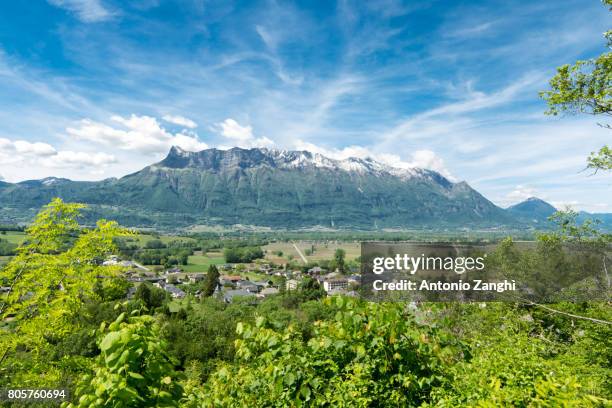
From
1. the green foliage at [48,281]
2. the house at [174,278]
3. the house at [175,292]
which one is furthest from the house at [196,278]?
the green foliage at [48,281]

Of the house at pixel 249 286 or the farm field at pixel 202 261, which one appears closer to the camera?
the house at pixel 249 286

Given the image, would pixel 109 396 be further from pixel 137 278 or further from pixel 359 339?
pixel 137 278

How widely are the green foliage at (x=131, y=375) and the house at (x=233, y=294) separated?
72180mm

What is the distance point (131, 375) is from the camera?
7.98ft

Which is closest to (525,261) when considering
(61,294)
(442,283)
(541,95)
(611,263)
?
(611,263)

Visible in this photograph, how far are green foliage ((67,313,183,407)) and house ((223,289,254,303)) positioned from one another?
72.2 m

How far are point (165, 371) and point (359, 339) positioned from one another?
212 cm

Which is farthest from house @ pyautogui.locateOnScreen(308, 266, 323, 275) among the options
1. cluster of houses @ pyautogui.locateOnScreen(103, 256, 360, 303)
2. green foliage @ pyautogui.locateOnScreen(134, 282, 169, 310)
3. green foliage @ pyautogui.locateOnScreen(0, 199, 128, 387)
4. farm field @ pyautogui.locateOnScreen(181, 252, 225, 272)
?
green foliage @ pyautogui.locateOnScreen(0, 199, 128, 387)

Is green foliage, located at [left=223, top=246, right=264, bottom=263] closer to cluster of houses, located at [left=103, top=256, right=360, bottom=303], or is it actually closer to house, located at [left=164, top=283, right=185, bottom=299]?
cluster of houses, located at [left=103, top=256, right=360, bottom=303]

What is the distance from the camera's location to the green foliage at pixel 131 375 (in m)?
2.38

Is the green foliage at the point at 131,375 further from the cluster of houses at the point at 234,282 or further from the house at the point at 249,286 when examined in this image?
the house at the point at 249,286

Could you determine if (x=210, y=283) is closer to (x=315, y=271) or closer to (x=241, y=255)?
(x=315, y=271)

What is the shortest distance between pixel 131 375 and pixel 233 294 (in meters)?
78.0

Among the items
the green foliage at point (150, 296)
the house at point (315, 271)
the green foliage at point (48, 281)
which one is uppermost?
the green foliage at point (48, 281)
